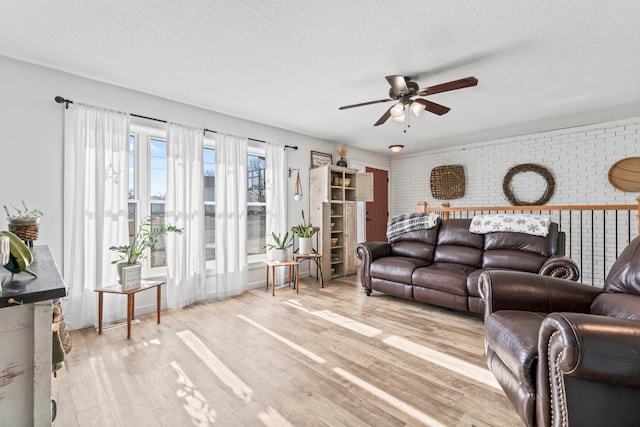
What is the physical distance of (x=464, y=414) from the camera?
1593 mm

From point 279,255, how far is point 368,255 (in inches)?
53.8

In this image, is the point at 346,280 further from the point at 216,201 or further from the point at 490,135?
the point at 490,135

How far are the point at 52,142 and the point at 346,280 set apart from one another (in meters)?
3.93

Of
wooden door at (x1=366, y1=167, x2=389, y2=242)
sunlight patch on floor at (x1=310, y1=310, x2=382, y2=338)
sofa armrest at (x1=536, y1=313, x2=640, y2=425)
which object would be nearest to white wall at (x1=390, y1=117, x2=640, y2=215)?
wooden door at (x1=366, y1=167, x2=389, y2=242)

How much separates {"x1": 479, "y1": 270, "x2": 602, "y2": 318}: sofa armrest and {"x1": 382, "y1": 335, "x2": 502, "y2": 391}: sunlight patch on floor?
45 cm

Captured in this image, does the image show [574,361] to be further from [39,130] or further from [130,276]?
[39,130]

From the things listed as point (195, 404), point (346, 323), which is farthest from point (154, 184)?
point (346, 323)

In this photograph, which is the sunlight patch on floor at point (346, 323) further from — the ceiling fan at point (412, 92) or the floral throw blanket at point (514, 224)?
the ceiling fan at point (412, 92)

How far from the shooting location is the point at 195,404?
1686mm

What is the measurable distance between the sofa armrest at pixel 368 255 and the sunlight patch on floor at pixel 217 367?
2128mm

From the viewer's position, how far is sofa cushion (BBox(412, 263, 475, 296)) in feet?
9.91

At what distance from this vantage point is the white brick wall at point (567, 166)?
4.24 meters

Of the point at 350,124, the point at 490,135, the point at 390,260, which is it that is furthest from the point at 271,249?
the point at 490,135

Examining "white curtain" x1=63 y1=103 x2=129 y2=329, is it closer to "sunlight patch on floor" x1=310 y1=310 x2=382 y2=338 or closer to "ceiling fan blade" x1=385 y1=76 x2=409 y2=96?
"sunlight patch on floor" x1=310 y1=310 x2=382 y2=338
